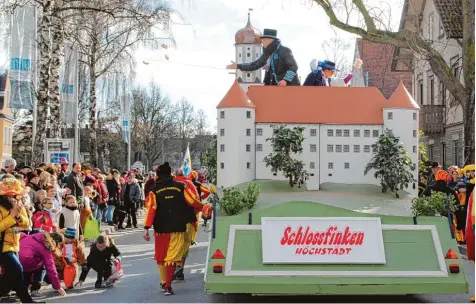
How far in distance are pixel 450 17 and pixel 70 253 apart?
79.1 feet

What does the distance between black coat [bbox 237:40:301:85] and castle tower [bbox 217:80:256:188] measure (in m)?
2.01

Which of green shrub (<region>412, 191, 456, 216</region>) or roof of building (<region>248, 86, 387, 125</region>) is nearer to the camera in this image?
green shrub (<region>412, 191, 456, 216</region>)

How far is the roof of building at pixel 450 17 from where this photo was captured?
29297 mm

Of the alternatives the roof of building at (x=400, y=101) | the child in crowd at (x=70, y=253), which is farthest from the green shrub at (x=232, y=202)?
the roof of building at (x=400, y=101)

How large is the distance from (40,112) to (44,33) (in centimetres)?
246

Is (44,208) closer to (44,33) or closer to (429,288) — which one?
(429,288)

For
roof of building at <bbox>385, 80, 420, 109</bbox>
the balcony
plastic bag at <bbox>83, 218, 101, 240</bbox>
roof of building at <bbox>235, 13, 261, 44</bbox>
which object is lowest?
plastic bag at <bbox>83, 218, 101, 240</bbox>

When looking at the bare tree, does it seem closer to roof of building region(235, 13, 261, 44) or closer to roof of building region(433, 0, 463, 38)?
roof of building region(433, 0, 463, 38)

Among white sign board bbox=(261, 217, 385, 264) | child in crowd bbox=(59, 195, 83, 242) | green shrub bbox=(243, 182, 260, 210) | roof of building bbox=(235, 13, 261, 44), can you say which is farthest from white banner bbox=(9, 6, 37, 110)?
roof of building bbox=(235, 13, 261, 44)

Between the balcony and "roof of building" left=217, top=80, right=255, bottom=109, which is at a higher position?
the balcony

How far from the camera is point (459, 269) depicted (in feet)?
27.3

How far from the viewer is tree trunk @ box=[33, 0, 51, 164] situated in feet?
71.5

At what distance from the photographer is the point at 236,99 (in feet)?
56.0

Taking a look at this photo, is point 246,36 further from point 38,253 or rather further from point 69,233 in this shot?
point 38,253
